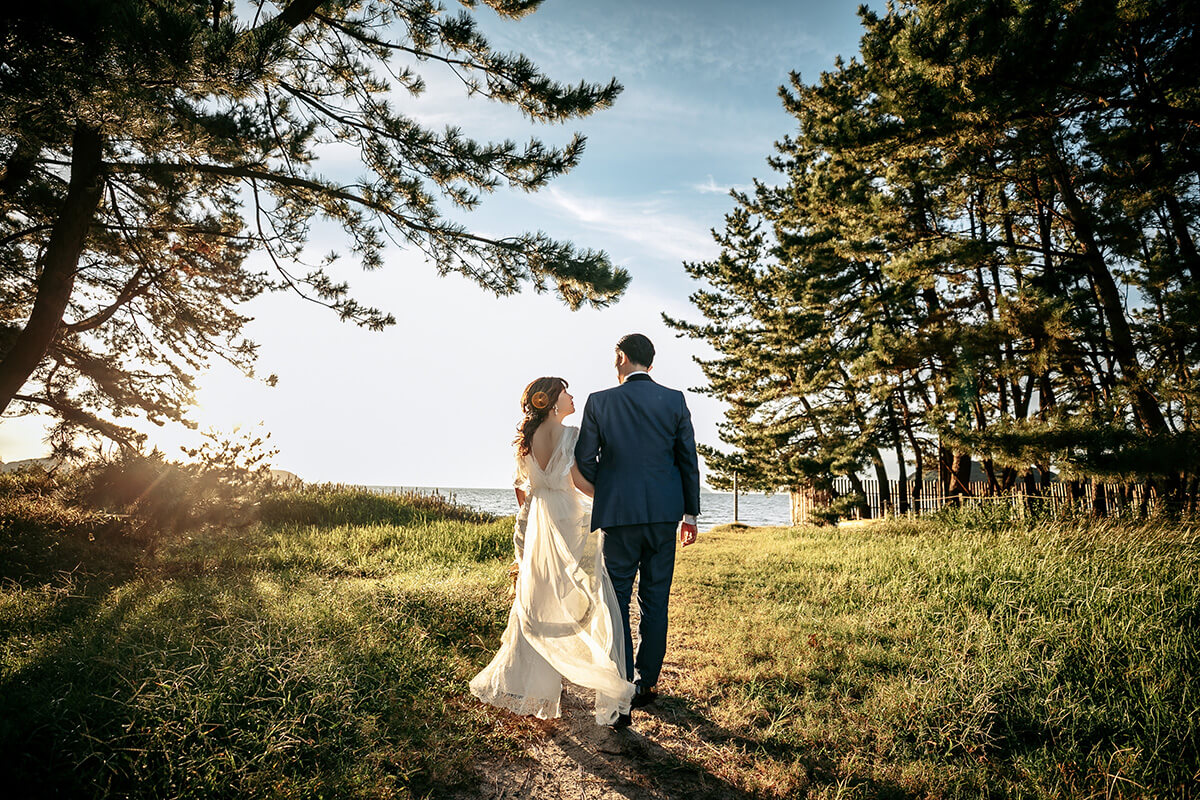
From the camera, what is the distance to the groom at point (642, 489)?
366cm

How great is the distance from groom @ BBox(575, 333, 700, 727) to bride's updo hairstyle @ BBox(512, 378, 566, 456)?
0.29 m

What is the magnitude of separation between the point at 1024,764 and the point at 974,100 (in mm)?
8964

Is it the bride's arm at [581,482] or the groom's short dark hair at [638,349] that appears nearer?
the bride's arm at [581,482]

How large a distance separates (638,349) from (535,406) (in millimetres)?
819

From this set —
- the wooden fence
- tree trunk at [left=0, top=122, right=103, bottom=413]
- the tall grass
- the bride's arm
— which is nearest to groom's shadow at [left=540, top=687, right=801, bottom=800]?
the tall grass

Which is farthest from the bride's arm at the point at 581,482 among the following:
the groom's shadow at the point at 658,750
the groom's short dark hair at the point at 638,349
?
the groom's shadow at the point at 658,750

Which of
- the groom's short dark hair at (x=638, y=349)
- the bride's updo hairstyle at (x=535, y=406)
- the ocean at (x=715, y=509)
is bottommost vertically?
the ocean at (x=715, y=509)

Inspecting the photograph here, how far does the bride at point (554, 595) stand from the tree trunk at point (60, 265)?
6.45 metres

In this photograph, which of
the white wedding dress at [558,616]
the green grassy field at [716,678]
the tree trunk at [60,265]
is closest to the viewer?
the green grassy field at [716,678]

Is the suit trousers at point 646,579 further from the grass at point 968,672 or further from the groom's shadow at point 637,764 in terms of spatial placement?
the grass at point 968,672

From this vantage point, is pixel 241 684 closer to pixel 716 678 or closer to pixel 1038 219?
pixel 716 678

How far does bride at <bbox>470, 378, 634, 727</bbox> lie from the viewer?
3.46m

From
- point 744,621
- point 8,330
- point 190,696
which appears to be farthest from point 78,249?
point 744,621

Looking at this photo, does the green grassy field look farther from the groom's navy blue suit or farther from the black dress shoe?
the groom's navy blue suit
